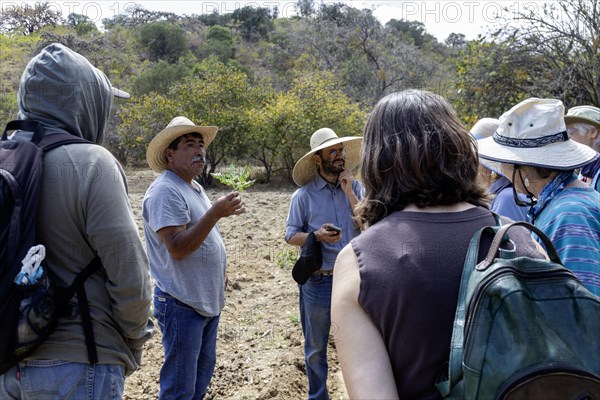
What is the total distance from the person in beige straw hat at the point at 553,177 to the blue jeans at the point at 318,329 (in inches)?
68.1

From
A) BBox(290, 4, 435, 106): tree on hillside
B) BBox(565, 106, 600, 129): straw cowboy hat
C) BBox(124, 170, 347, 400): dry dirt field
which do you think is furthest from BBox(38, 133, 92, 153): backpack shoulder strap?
BBox(290, 4, 435, 106): tree on hillside

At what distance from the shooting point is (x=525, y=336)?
47.9 inches

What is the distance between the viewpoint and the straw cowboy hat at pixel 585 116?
4.58 meters

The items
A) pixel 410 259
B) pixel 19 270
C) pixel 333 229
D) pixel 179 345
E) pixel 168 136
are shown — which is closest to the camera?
pixel 410 259

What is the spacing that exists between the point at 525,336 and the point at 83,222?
59.0 inches

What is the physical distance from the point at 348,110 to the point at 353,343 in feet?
61.1

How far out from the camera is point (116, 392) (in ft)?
6.65

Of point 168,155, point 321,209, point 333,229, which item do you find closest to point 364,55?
point 321,209

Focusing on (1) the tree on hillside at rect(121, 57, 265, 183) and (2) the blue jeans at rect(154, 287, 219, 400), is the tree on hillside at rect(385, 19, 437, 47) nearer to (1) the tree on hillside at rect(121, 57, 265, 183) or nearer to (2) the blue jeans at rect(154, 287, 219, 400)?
(1) the tree on hillside at rect(121, 57, 265, 183)

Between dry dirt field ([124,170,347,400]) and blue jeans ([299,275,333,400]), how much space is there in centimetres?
44

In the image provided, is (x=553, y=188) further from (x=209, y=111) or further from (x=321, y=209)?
(x=209, y=111)

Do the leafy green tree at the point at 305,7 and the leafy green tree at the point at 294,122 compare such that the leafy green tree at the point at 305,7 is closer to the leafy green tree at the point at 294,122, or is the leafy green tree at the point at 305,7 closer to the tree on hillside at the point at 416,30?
the tree on hillside at the point at 416,30

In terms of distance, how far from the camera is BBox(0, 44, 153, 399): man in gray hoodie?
1918mm

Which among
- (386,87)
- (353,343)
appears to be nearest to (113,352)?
(353,343)
